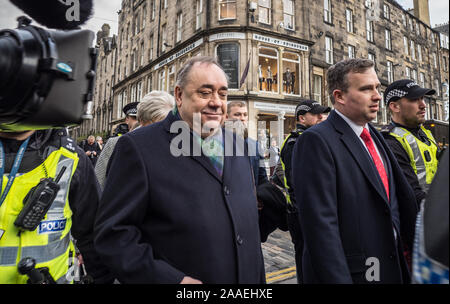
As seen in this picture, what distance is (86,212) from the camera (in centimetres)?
171

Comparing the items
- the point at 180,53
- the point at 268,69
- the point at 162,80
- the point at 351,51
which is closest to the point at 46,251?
the point at 268,69

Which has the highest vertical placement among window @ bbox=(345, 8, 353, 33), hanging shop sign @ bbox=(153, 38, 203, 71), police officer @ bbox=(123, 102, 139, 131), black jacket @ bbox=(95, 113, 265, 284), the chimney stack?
the chimney stack

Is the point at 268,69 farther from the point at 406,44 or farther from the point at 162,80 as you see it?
the point at 406,44

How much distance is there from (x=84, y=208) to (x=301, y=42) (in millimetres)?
17395

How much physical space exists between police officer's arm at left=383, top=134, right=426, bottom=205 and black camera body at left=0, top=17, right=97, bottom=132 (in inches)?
108

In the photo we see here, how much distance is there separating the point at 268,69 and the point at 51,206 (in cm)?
1594

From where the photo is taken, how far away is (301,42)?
53.9ft

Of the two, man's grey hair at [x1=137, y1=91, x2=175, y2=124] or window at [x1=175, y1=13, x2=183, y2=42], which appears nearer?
man's grey hair at [x1=137, y1=91, x2=175, y2=124]

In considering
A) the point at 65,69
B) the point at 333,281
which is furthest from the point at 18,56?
the point at 333,281

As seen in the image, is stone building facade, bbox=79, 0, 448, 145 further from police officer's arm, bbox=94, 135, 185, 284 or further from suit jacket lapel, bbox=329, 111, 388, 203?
police officer's arm, bbox=94, 135, 185, 284

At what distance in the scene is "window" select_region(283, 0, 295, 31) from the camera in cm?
1611

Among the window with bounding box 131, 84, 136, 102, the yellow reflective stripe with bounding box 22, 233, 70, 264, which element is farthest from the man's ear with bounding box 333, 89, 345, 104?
the window with bounding box 131, 84, 136, 102

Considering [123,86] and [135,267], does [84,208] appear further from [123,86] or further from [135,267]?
[123,86]

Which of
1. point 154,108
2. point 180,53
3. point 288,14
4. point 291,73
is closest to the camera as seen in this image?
point 154,108
